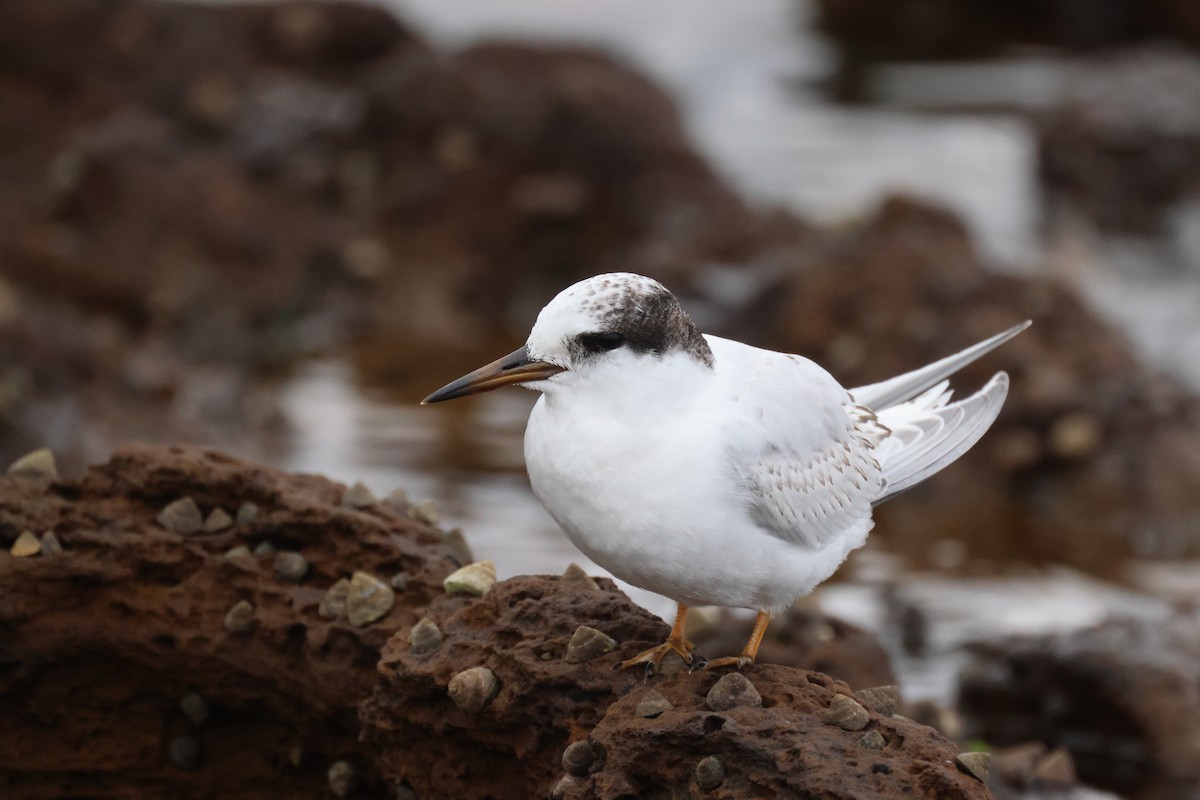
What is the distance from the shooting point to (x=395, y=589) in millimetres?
4750

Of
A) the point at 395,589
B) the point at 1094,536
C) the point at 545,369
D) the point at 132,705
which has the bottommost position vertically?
the point at 1094,536

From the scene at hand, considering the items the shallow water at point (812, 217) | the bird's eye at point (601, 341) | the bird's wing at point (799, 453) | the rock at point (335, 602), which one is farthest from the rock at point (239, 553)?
the shallow water at point (812, 217)

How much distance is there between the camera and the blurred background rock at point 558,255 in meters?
8.80

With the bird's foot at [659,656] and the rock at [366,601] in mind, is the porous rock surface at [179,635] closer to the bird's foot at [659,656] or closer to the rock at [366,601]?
the rock at [366,601]

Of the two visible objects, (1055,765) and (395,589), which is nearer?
Result: (395,589)

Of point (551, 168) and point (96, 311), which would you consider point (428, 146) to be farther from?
point (96, 311)

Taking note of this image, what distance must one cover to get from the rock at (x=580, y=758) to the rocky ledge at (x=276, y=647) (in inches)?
4.3

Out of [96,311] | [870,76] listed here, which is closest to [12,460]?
[96,311]

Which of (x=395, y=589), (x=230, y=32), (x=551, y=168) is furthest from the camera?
(x=230, y=32)

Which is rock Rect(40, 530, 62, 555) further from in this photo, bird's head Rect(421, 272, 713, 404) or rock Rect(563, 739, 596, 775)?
rock Rect(563, 739, 596, 775)

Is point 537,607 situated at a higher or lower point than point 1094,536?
higher

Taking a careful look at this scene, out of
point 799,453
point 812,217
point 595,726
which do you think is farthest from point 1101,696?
point 812,217

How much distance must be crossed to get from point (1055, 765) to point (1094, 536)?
11.3ft

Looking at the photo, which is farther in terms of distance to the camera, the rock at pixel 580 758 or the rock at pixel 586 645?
the rock at pixel 586 645
